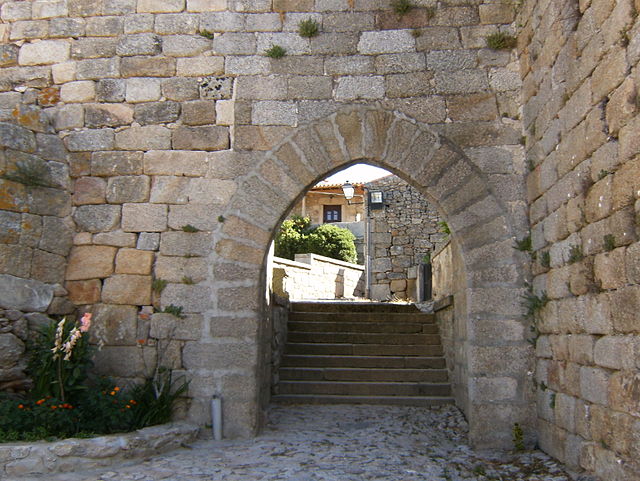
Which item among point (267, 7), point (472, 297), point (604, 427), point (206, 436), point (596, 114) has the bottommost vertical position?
point (206, 436)

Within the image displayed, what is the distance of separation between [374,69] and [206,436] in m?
3.22

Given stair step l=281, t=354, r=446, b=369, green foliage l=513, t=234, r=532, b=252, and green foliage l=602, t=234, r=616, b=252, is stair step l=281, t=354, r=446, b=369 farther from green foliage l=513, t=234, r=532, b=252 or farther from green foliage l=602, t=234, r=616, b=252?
green foliage l=602, t=234, r=616, b=252

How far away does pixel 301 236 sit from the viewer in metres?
18.8

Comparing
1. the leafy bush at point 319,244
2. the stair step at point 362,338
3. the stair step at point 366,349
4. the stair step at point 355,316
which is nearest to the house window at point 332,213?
the leafy bush at point 319,244

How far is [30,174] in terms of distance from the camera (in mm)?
4633

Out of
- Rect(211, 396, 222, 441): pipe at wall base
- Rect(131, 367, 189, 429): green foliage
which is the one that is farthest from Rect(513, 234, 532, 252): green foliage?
Rect(131, 367, 189, 429): green foliage

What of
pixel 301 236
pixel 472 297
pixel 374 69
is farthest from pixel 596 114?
pixel 301 236

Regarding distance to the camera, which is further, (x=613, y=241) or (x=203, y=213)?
(x=203, y=213)

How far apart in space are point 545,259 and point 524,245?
343 millimetres

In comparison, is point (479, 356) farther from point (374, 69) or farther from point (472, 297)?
point (374, 69)

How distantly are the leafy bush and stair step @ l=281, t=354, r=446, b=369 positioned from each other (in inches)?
442

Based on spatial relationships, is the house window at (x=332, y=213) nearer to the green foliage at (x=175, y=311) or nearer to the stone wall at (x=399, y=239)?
the stone wall at (x=399, y=239)

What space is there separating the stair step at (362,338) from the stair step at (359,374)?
2.45 ft

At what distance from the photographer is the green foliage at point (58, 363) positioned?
4109 millimetres
